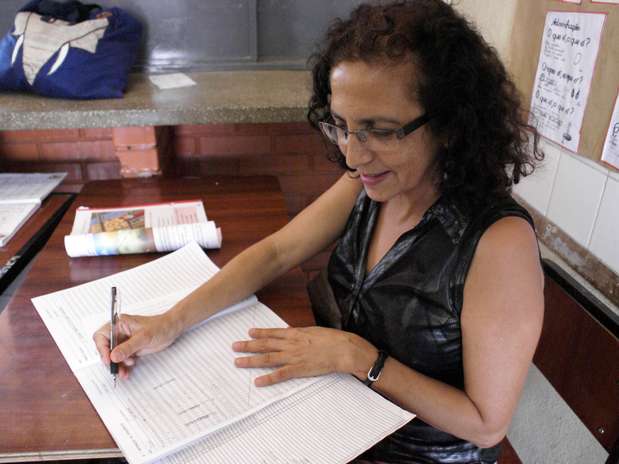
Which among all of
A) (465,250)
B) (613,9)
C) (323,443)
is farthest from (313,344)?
(613,9)

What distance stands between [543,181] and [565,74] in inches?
10.0

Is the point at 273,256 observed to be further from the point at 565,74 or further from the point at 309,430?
the point at 565,74

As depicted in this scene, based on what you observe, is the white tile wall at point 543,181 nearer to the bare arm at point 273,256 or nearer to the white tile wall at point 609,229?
the white tile wall at point 609,229

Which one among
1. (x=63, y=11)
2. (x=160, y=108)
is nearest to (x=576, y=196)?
(x=160, y=108)

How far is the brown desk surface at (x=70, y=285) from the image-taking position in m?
0.76

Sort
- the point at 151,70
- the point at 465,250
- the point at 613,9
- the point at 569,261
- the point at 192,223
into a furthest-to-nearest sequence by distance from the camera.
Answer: the point at 151,70 < the point at 192,223 < the point at 569,261 < the point at 613,9 < the point at 465,250

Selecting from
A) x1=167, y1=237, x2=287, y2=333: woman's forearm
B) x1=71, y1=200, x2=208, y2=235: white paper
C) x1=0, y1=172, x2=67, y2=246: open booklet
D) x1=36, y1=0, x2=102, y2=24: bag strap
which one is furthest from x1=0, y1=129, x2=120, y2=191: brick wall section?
x1=167, y1=237, x2=287, y2=333: woman's forearm

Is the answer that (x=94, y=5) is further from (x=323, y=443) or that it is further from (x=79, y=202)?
(x=323, y=443)

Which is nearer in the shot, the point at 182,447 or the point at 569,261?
the point at 182,447

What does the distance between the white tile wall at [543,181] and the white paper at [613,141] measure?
18 centimetres

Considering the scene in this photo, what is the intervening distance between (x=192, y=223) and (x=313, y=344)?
0.54 m

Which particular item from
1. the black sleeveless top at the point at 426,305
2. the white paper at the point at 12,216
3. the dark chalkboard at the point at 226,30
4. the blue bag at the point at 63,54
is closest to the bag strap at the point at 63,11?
the blue bag at the point at 63,54

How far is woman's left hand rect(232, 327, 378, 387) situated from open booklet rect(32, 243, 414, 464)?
0.05ft

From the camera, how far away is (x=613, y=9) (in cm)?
101
